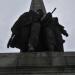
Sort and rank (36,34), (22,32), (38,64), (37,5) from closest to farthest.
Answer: (38,64), (36,34), (22,32), (37,5)

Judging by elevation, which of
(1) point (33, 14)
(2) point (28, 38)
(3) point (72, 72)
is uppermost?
(1) point (33, 14)

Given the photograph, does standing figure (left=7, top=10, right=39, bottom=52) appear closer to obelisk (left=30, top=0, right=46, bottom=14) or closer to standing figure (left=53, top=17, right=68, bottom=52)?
standing figure (left=53, top=17, right=68, bottom=52)

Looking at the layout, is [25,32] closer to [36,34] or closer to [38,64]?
[36,34]

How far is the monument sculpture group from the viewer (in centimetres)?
1015

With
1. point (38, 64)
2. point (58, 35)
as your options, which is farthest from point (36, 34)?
point (38, 64)

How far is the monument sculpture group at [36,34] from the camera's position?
10.1 m

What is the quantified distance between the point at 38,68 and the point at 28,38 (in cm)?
221

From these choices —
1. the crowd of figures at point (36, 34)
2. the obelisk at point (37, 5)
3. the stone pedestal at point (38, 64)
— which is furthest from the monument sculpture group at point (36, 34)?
the obelisk at point (37, 5)

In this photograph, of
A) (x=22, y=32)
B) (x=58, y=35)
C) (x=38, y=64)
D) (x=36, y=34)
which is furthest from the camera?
(x=58, y=35)

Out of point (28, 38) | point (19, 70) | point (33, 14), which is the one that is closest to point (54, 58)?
point (19, 70)

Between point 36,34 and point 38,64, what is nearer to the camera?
point 38,64

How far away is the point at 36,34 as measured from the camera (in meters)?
10.1

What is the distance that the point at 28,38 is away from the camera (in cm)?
1032

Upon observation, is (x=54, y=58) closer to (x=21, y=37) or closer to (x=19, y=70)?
(x=19, y=70)
